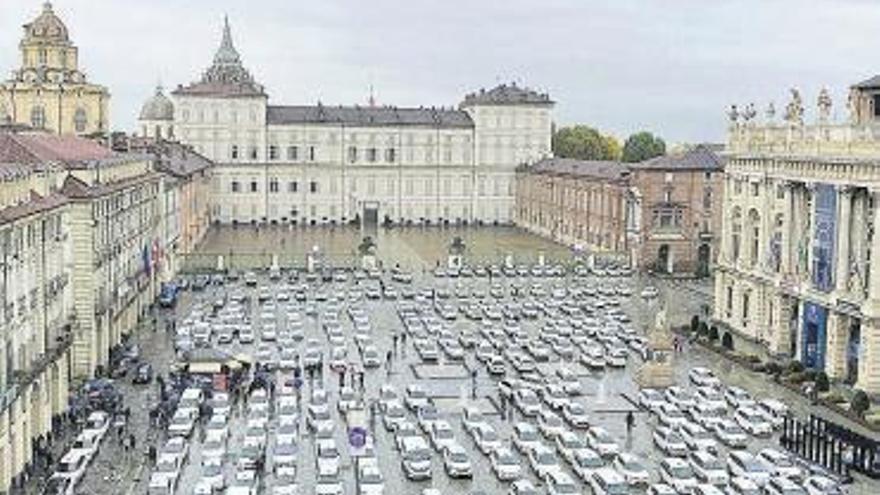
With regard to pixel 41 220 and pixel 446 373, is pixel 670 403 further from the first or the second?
pixel 41 220

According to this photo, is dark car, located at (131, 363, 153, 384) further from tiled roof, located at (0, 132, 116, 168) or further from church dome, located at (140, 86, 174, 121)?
church dome, located at (140, 86, 174, 121)

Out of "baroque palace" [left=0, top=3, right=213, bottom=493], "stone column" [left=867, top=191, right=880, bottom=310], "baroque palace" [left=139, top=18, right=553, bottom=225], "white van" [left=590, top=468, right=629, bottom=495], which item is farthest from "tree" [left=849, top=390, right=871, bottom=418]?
"baroque palace" [left=139, top=18, right=553, bottom=225]

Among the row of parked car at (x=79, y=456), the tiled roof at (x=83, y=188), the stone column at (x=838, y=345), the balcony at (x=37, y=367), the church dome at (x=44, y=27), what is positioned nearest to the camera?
the balcony at (x=37, y=367)

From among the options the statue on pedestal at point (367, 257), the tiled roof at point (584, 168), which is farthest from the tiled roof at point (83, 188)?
the tiled roof at point (584, 168)

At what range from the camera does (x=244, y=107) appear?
16275 cm

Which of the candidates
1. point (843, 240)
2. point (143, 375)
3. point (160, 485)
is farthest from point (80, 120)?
point (160, 485)

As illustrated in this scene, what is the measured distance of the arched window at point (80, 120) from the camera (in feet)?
363

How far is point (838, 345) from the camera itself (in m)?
65.7

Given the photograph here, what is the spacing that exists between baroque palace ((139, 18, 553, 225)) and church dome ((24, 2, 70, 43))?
171ft

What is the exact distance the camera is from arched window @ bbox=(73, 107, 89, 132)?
363ft

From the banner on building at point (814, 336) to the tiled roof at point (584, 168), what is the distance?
51.5 metres

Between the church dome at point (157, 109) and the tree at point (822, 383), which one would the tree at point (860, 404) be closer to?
the tree at point (822, 383)

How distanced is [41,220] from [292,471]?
15.9 meters

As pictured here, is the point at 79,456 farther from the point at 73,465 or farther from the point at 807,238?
the point at 807,238
